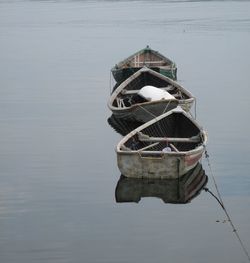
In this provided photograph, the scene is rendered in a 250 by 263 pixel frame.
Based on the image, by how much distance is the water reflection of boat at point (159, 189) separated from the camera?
62.2 ft

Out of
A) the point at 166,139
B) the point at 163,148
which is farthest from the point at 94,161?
the point at 166,139

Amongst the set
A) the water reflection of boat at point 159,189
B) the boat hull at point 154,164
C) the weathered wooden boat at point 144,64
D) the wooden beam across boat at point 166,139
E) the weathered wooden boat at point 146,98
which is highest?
the weathered wooden boat at point 144,64

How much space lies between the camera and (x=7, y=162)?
2270cm

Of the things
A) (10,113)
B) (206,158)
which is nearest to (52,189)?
(206,158)

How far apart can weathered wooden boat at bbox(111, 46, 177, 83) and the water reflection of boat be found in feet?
50.3

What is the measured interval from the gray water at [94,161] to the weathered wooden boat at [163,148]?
93 cm

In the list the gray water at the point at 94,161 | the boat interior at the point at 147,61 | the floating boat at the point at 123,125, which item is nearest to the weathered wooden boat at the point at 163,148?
the gray water at the point at 94,161

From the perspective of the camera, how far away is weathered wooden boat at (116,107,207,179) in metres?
19.1

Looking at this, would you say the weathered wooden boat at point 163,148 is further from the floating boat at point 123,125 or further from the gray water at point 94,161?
the floating boat at point 123,125

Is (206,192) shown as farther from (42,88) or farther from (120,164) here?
(42,88)

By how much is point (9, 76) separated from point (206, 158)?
73.7 feet

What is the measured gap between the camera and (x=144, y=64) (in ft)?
124

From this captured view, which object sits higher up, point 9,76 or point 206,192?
point 9,76

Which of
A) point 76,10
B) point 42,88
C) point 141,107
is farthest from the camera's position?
point 76,10
